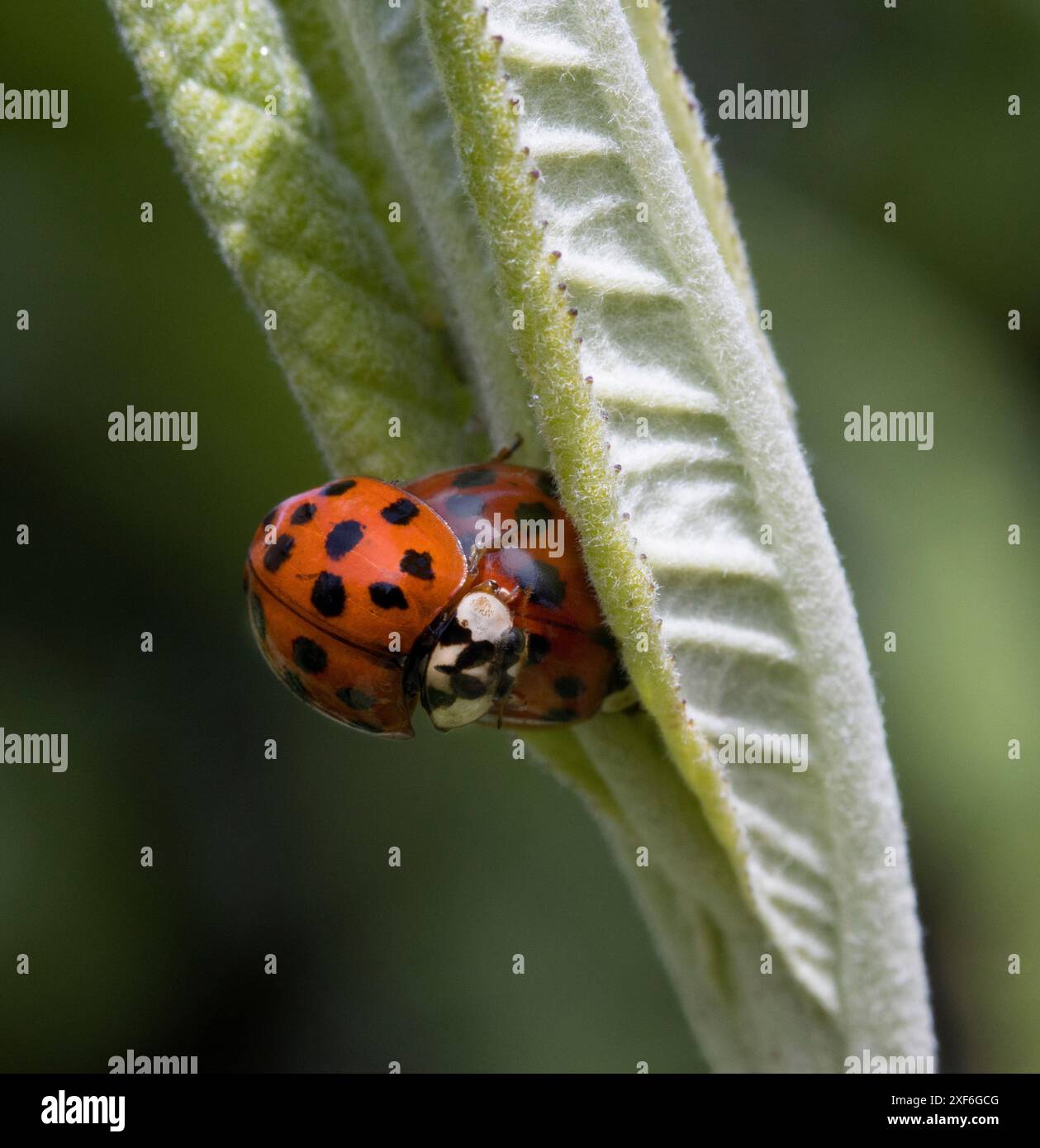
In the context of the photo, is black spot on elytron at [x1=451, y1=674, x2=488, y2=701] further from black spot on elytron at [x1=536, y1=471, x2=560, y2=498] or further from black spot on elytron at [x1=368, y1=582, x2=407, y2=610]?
black spot on elytron at [x1=536, y1=471, x2=560, y2=498]

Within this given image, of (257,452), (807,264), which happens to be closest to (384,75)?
(257,452)

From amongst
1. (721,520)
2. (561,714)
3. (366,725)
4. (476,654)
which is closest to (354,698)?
(366,725)

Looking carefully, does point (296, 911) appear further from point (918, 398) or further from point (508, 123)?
point (508, 123)

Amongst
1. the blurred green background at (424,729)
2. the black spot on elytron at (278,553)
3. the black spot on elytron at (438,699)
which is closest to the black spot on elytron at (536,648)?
the black spot on elytron at (438,699)

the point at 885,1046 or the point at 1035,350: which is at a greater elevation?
the point at 1035,350

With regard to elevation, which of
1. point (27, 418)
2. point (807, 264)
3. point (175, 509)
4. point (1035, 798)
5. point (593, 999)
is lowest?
point (593, 999)

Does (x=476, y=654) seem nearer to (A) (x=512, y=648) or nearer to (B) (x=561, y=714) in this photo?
(A) (x=512, y=648)
